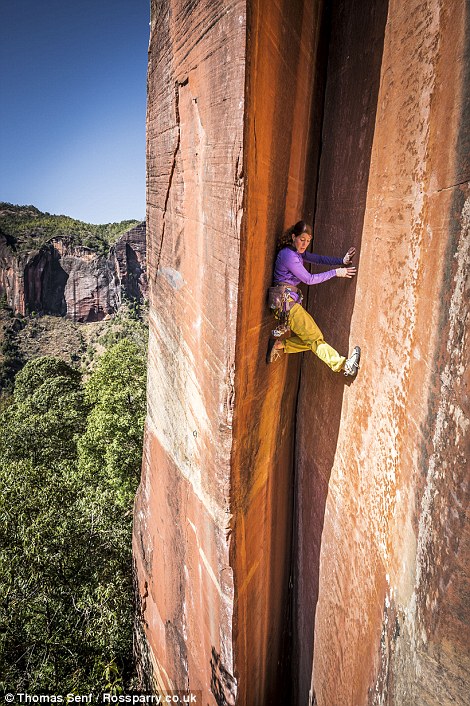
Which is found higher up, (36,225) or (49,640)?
(36,225)

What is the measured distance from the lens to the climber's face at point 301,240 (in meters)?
3.17

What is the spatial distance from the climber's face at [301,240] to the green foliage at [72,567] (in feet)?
21.0

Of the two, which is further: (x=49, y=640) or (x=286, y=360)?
(x=49, y=640)

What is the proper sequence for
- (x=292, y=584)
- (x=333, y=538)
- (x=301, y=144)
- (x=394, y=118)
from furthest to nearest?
(x=292, y=584)
(x=333, y=538)
(x=301, y=144)
(x=394, y=118)

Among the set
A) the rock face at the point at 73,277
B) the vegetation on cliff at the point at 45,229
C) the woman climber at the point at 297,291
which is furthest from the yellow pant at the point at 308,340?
the vegetation on cliff at the point at 45,229

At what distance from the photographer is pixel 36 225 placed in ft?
220

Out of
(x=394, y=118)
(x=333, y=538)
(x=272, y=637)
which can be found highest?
(x=394, y=118)

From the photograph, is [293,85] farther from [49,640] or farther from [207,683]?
[49,640]

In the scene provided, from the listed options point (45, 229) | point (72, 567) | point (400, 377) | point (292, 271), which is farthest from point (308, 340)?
point (45, 229)

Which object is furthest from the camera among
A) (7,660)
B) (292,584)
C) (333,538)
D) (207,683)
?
(7,660)

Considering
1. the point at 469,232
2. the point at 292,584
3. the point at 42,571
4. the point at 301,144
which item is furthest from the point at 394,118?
the point at 42,571

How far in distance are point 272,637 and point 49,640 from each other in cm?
376

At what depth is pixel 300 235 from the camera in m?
3.16

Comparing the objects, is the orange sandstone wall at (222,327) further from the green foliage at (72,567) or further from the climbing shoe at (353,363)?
the green foliage at (72,567)
